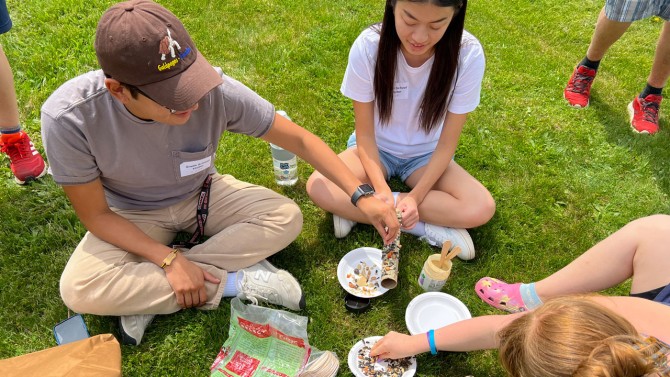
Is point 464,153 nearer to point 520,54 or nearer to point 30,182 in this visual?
point 520,54

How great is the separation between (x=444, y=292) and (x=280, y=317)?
0.92m

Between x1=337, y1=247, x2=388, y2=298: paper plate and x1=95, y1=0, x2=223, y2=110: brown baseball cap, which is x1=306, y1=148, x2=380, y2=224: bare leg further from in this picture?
x1=95, y1=0, x2=223, y2=110: brown baseball cap

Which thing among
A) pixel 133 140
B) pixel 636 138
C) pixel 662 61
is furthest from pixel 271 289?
pixel 662 61

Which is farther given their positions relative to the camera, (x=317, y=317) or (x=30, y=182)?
(x=30, y=182)

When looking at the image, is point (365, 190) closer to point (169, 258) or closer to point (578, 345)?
point (169, 258)

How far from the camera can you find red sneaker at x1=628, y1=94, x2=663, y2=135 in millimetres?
3641

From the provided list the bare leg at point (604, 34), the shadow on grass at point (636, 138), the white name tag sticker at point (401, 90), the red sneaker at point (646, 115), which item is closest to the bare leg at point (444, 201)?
the white name tag sticker at point (401, 90)

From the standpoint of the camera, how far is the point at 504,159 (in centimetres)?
337

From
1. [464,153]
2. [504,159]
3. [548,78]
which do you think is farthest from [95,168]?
[548,78]

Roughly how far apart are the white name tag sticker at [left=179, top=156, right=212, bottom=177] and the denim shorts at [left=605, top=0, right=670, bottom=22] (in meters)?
2.98

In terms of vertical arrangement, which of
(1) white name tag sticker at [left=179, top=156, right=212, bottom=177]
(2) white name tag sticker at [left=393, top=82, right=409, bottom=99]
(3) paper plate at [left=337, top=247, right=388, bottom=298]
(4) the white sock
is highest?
(2) white name tag sticker at [left=393, top=82, right=409, bottom=99]

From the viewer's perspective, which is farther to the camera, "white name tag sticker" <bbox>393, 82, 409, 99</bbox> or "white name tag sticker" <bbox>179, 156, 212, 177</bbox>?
"white name tag sticker" <bbox>393, 82, 409, 99</bbox>

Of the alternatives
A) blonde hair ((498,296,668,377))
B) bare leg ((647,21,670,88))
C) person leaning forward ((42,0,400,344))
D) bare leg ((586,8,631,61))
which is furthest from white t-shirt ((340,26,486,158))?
bare leg ((647,21,670,88))

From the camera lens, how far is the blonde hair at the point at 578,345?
1.24 metres
